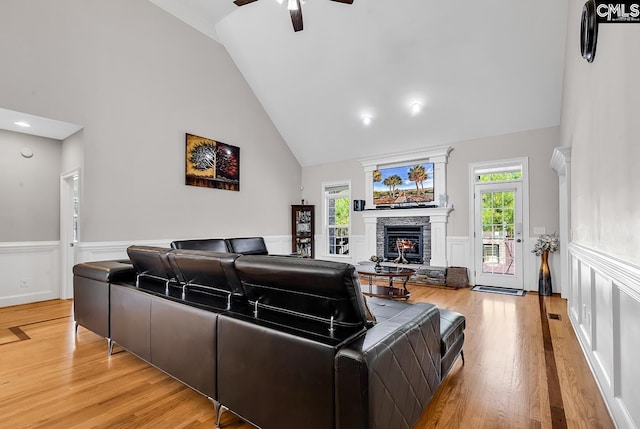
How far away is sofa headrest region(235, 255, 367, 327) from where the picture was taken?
56.9 inches

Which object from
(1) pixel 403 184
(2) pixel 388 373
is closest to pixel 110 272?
(2) pixel 388 373

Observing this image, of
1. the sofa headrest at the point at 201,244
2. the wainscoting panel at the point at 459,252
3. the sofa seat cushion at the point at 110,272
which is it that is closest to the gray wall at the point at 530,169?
the wainscoting panel at the point at 459,252

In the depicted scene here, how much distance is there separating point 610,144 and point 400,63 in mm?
3822

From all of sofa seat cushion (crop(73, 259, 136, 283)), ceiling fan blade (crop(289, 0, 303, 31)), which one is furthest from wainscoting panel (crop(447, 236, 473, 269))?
Result: sofa seat cushion (crop(73, 259, 136, 283))

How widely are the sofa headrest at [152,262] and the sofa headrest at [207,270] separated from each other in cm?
12

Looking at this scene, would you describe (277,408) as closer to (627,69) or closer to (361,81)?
(627,69)

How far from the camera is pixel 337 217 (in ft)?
26.2

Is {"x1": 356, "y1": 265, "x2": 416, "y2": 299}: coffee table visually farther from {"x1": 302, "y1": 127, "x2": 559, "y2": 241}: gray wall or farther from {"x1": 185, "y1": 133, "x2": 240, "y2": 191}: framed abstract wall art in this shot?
{"x1": 185, "y1": 133, "x2": 240, "y2": 191}: framed abstract wall art

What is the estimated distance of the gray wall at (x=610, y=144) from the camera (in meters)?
1.59

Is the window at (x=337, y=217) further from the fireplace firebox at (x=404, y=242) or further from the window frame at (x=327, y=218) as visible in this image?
the fireplace firebox at (x=404, y=242)

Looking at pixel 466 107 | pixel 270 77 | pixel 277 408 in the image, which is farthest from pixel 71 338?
pixel 466 107

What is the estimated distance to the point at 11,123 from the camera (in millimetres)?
4270

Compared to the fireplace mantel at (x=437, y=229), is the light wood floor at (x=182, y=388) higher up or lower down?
lower down

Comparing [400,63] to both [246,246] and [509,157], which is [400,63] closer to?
[509,157]
